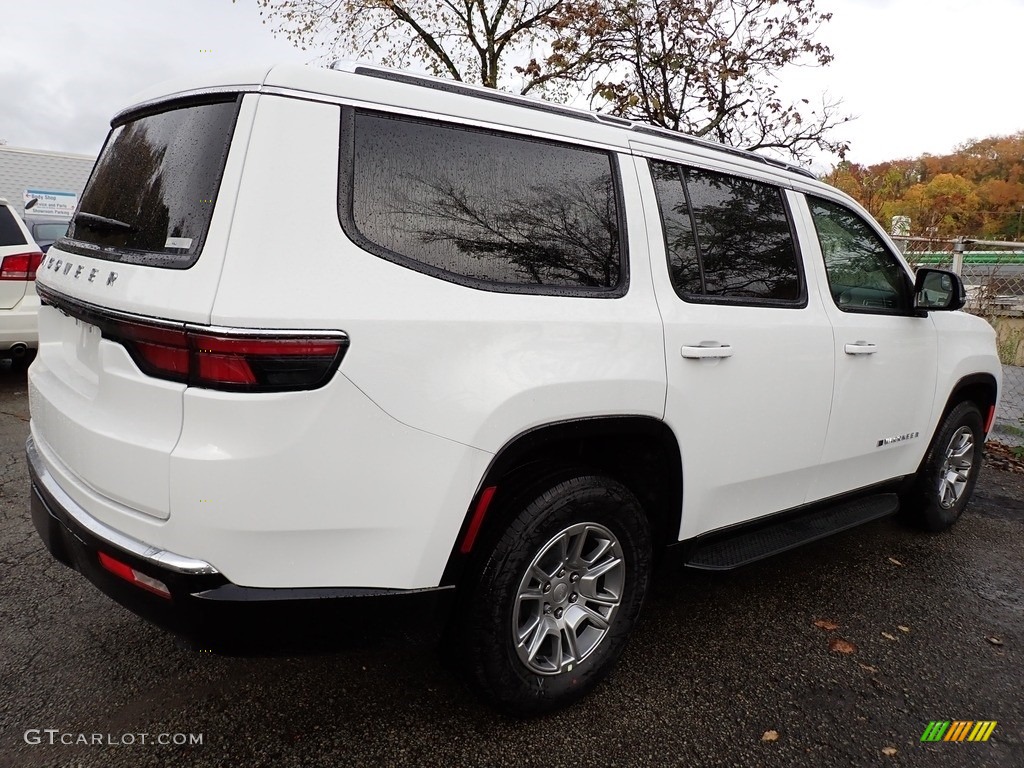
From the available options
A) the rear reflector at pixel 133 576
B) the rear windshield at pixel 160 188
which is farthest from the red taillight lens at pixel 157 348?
the rear reflector at pixel 133 576

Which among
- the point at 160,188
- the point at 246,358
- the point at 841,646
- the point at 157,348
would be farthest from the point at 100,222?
the point at 841,646

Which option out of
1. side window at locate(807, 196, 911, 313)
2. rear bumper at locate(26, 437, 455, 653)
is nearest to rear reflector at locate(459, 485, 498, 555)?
rear bumper at locate(26, 437, 455, 653)

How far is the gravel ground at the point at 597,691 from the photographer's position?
2186 millimetres

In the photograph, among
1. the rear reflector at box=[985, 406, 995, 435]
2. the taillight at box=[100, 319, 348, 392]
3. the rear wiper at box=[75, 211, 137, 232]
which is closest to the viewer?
the taillight at box=[100, 319, 348, 392]

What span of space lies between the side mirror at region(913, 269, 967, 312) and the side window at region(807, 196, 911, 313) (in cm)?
6

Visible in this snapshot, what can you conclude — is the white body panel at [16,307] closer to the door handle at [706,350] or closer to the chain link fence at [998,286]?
the door handle at [706,350]

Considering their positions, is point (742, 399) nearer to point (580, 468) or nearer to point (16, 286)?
point (580, 468)

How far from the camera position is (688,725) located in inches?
92.4

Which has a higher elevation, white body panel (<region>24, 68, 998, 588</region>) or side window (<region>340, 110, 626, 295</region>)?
side window (<region>340, 110, 626, 295</region>)

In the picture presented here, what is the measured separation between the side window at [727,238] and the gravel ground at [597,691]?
140 centimetres

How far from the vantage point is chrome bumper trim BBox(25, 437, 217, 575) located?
1.71 meters

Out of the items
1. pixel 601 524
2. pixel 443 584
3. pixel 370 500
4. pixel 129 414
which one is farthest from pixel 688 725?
pixel 129 414

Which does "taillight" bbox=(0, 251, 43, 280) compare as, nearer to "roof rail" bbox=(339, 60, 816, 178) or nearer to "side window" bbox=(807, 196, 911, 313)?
"roof rail" bbox=(339, 60, 816, 178)

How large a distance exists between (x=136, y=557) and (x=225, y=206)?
90cm
